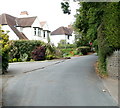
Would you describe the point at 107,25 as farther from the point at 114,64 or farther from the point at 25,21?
the point at 25,21

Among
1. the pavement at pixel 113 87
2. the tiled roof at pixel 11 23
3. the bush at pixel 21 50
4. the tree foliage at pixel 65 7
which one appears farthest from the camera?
the tiled roof at pixel 11 23

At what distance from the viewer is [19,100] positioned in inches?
265

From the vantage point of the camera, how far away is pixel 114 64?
10312 millimetres

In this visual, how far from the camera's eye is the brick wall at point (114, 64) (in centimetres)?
1012

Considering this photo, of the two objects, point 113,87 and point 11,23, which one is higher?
point 11,23

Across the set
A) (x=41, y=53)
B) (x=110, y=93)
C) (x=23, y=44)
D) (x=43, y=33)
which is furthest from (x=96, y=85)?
(x=43, y=33)

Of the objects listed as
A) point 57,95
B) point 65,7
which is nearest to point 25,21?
point 65,7

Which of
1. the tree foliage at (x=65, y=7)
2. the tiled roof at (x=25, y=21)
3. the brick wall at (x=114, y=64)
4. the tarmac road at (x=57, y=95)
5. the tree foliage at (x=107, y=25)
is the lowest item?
the tarmac road at (x=57, y=95)

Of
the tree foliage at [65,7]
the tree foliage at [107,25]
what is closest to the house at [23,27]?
the tree foliage at [65,7]

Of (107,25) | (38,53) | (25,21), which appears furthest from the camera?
(25,21)

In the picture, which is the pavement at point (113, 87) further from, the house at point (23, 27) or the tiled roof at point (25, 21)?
the tiled roof at point (25, 21)

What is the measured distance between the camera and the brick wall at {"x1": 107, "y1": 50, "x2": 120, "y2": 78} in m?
10.1

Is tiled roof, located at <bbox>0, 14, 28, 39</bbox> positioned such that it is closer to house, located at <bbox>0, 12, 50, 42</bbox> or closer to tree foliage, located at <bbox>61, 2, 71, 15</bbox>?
house, located at <bbox>0, 12, 50, 42</bbox>

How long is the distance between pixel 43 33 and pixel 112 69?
30.5 m
